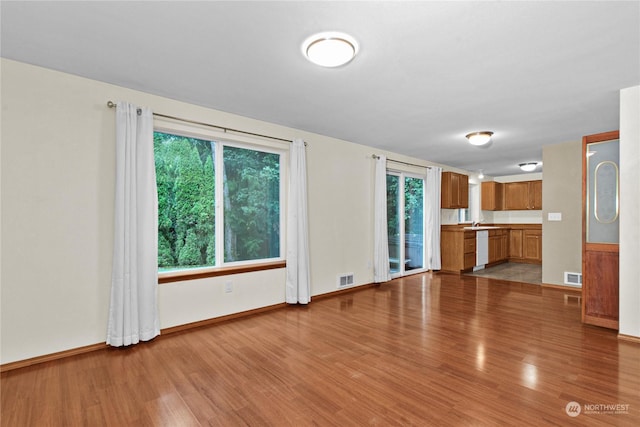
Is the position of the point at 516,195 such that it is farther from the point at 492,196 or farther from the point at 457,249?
the point at 457,249

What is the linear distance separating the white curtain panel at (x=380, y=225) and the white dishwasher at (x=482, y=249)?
9.64 ft

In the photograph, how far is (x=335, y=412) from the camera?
6.33 feet

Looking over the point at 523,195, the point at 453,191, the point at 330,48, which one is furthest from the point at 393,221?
the point at 523,195

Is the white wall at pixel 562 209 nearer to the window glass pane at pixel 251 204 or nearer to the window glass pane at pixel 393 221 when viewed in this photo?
the window glass pane at pixel 393 221

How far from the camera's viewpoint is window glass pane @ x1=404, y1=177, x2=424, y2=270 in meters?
6.61

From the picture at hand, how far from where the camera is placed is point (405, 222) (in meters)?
6.55

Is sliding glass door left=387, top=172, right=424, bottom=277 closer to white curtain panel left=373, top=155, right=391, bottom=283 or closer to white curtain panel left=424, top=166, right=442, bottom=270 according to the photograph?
white curtain panel left=424, top=166, right=442, bottom=270

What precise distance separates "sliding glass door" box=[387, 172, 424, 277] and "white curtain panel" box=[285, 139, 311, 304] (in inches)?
95.6

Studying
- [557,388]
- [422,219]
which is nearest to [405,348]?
[557,388]

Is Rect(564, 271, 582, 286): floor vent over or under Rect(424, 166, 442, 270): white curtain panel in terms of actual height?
under

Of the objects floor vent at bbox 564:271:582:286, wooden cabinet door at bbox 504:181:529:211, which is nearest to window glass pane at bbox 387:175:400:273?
floor vent at bbox 564:271:582:286

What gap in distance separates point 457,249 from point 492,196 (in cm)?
280

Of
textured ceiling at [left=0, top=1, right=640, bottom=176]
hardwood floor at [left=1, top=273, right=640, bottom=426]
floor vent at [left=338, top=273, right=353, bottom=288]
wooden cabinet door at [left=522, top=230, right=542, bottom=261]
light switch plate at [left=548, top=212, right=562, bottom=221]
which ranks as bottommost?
hardwood floor at [left=1, top=273, right=640, bottom=426]

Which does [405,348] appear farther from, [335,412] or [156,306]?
[156,306]
